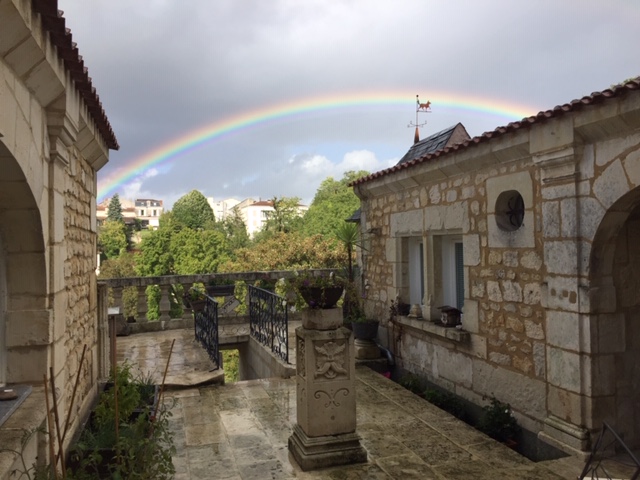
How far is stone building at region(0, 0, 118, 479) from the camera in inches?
109

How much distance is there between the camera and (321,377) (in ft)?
15.1

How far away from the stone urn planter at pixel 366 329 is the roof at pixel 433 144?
2.99 m

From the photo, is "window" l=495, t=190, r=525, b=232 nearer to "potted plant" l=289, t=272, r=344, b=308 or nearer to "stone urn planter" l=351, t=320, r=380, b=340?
"potted plant" l=289, t=272, r=344, b=308

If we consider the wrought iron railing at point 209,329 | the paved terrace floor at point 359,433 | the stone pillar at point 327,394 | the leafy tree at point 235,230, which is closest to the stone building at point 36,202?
the paved terrace floor at point 359,433

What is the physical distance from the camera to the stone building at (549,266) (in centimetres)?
436

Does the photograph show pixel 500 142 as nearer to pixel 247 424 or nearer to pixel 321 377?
pixel 321 377

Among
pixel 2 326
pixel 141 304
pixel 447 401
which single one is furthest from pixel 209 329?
pixel 2 326

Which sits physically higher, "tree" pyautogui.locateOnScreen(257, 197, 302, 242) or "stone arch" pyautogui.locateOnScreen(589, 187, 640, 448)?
"tree" pyautogui.locateOnScreen(257, 197, 302, 242)

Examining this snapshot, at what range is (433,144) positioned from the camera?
9.37 m

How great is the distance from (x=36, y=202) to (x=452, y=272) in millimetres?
5446

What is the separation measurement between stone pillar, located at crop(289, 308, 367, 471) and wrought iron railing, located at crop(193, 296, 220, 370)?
333cm

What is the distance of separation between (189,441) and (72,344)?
1.55 metres

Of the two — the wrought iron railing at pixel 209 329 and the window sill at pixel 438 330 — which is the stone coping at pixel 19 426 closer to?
the wrought iron railing at pixel 209 329

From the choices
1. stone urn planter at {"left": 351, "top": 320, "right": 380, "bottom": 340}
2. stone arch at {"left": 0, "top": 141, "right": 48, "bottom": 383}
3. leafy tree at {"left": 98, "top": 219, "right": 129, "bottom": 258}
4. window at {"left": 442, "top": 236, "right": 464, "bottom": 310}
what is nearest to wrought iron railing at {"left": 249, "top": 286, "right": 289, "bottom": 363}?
stone urn planter at {"left": 351, "top": 320, "right": 380, "bottom": 340}
